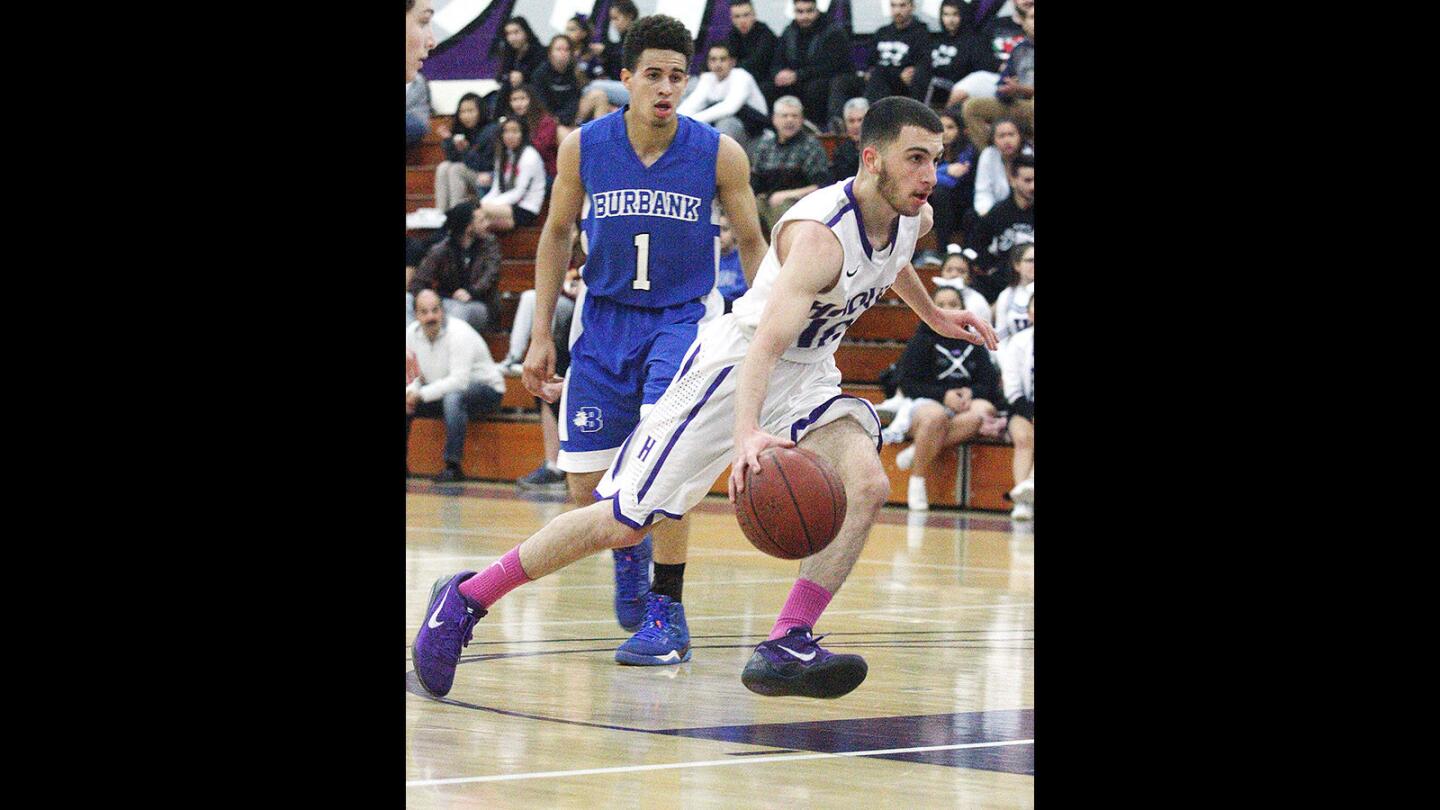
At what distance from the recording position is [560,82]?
14.4 meters

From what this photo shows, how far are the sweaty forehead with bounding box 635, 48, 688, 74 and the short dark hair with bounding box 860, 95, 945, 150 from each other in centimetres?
102

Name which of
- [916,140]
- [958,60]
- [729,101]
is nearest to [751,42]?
[729,101]

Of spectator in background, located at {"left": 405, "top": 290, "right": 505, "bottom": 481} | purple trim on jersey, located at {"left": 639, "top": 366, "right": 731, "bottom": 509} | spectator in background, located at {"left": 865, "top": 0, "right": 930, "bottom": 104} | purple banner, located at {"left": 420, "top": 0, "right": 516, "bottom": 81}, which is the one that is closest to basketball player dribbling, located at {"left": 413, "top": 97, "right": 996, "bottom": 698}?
purple trim on jersey, located at {"left": 639, "top": 366, "right": 731, "bottom": 509}

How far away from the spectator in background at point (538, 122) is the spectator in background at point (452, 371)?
158 cm

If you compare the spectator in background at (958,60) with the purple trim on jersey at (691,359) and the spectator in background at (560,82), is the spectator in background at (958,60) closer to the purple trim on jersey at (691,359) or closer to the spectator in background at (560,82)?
the spectator in background at (560,82)

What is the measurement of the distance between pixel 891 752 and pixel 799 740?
9.9 inches

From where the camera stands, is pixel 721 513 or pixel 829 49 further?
pixel 829 49

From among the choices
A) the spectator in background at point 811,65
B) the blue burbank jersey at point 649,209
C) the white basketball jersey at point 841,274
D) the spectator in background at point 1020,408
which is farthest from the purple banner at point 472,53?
the white basketball jersey at point 841,274

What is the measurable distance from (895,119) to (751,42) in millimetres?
9131

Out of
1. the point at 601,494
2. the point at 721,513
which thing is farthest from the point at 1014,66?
the point at 601,494

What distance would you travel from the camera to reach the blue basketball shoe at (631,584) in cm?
600

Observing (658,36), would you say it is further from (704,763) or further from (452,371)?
(452,371)
